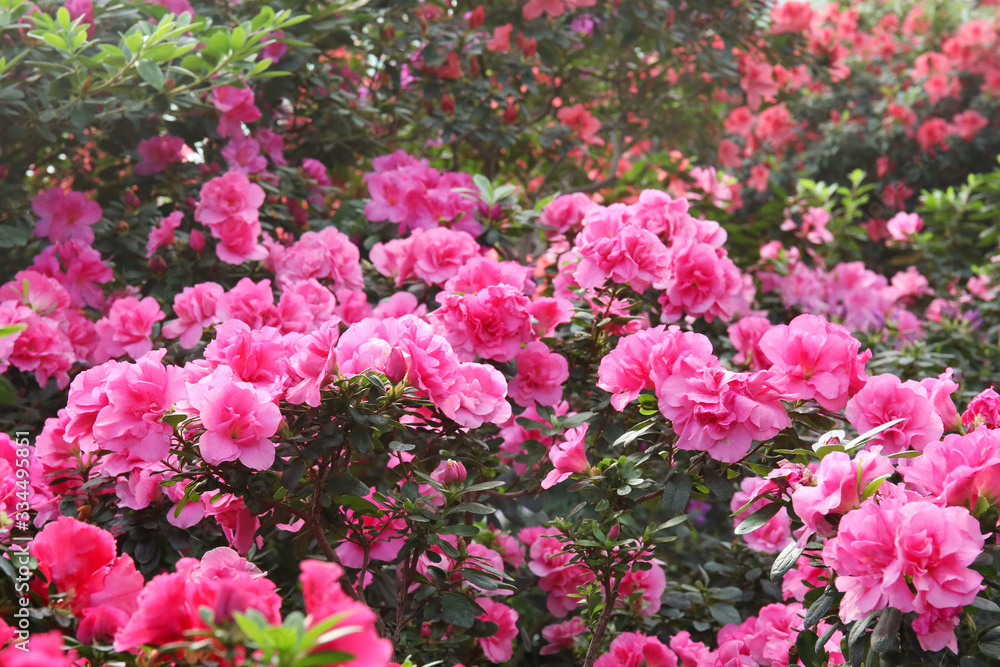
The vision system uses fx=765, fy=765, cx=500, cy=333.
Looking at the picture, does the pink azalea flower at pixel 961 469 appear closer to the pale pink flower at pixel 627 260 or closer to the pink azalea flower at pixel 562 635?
the pale pink flower at pixel 627 260

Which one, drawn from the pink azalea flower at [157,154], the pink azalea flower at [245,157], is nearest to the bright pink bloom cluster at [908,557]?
the pink azalea flower at [245,157]

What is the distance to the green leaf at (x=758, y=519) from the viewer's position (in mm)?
1080

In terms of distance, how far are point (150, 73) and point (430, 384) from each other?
1.03 meters

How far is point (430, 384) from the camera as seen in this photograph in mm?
1112

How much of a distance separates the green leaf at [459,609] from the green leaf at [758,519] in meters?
0.48

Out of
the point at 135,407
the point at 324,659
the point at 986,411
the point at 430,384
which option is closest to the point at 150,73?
the point at 135,407

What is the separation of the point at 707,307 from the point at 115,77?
138 cm

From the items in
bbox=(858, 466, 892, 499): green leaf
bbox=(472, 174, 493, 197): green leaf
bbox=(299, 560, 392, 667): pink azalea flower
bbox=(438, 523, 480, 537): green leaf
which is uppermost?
bbox=(299, 560, 392, 667): pink azalea flower

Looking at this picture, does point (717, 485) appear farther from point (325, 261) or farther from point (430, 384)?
point (325, 261)

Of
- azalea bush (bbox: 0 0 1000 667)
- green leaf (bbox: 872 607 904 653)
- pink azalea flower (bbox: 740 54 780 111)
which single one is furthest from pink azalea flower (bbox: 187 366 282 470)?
pink azalea flower (bbox: 740 54 780 111)

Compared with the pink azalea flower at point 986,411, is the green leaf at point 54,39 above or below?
above

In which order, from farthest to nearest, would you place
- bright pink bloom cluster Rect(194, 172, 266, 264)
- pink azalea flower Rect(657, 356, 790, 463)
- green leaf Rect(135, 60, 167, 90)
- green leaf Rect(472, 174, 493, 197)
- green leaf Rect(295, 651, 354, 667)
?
green leaf Rect(472, 174, 493, 197)
bright pink bloom cluster Rect(194, 172, 266, 264)
green leaf Rect(135, 60, 167, 90)
pink azalea flower Rect(657, 356, 790, 463)
green leaf Rect(295, 651, 354, 667)

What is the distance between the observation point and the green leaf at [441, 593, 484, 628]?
1288mm

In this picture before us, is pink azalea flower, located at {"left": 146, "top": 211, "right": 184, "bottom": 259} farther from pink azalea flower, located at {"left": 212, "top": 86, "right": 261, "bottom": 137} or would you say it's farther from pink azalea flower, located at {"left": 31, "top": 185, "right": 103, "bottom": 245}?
pink azalea flower, located at {"left": 212, "top": 86, "right": 261, "bottom": 137}
